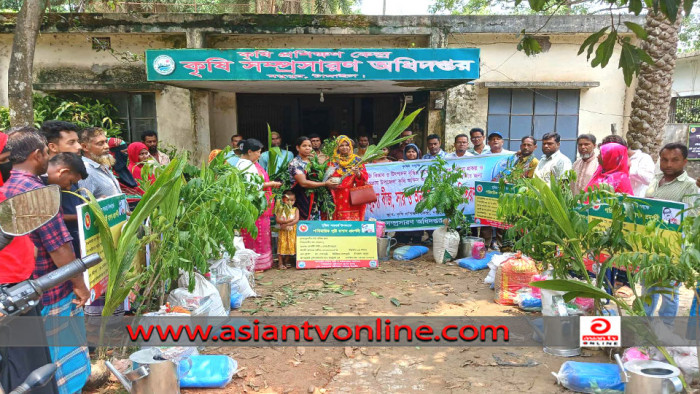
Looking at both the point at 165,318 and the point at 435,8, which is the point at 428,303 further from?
the point at 435,8

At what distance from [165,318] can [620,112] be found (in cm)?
923

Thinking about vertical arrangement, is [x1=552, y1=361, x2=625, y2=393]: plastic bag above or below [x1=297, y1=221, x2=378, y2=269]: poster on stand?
below

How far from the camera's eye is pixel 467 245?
6328 mm

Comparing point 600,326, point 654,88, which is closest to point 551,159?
point 654,88

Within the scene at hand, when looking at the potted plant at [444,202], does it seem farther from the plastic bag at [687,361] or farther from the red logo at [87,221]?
the red logo at [87,221]

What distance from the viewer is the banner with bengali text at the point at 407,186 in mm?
6672

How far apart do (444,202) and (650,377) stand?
335cm

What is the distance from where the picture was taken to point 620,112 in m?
9.43

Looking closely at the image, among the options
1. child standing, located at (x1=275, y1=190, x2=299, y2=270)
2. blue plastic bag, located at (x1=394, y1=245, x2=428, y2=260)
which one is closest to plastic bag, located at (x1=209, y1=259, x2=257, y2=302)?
child standing, located at (x1=275, y1=190, x2=299, y2=270)

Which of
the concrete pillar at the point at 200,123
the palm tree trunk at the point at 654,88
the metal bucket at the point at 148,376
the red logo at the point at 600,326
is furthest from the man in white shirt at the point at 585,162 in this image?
the concrete pillar at the point at 200,123

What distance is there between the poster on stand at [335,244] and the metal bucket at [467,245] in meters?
1.23

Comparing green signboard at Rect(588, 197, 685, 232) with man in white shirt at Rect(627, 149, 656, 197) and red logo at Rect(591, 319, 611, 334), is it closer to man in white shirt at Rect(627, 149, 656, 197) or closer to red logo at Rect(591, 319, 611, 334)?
red logo at Rect(591, 319, 611, 334)

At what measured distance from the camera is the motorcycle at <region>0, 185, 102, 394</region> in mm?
1561

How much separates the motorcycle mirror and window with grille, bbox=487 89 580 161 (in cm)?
870
